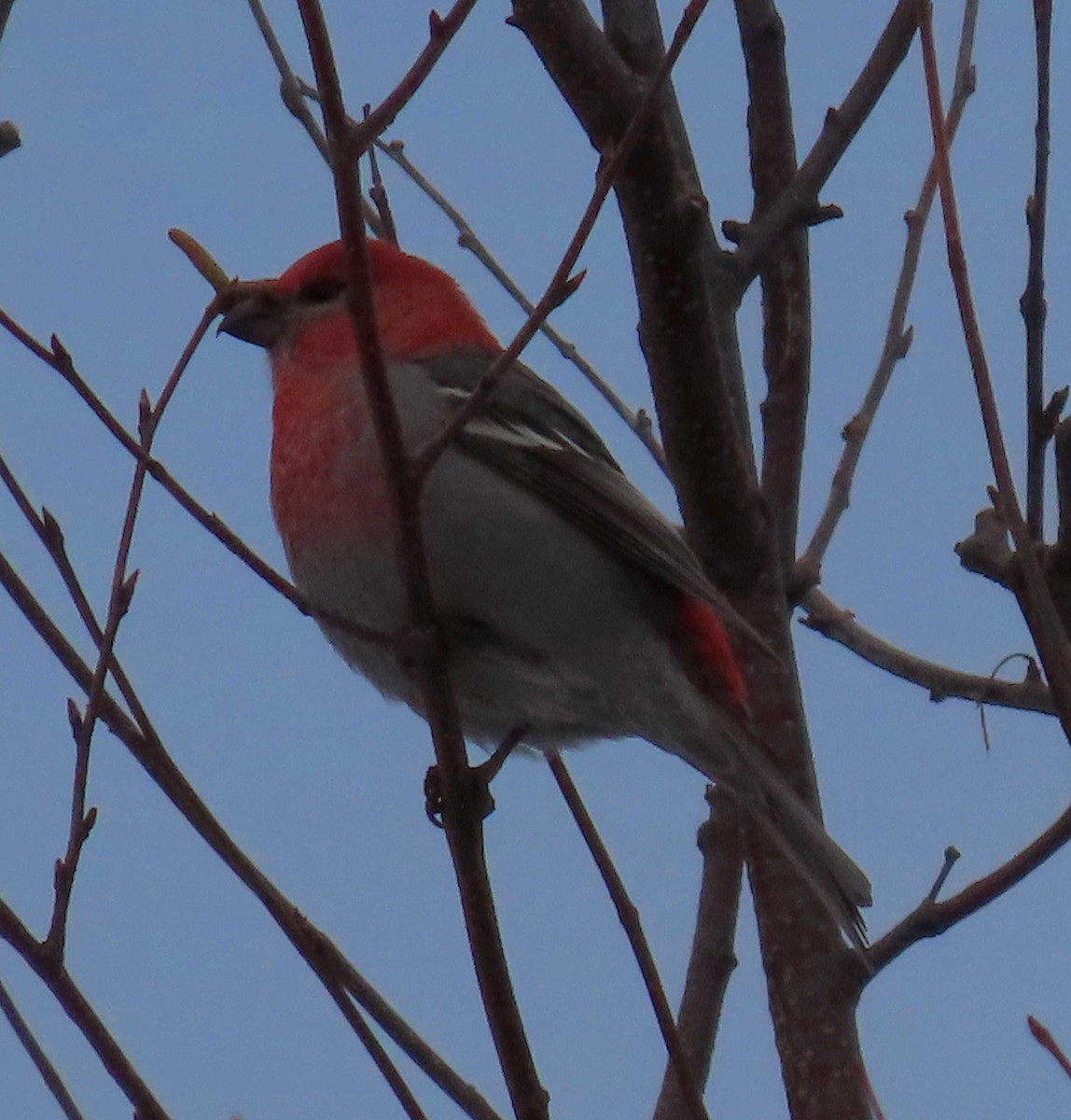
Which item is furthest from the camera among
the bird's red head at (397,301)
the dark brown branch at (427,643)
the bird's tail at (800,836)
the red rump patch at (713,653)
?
the bird's red head at (397,301)

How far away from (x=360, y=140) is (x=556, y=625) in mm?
1557

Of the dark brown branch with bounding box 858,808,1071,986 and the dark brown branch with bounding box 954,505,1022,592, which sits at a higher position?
the dark brown branch with bounding box 954,505,1022,592

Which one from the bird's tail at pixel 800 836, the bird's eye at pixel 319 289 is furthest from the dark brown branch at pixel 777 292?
the bird's eye at pixel 319 289

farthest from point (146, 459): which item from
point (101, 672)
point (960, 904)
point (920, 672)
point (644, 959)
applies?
point (920, 672)

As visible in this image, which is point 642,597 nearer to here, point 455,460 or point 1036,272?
point 455,460

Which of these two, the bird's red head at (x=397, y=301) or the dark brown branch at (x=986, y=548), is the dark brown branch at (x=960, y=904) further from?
the bird's red head at (x=397, y=301)

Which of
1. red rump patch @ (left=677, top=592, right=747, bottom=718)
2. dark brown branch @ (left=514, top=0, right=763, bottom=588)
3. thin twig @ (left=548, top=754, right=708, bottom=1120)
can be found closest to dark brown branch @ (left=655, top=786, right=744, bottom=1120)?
red rump patch @ (left=677, top=592, right=747, bottom=718)

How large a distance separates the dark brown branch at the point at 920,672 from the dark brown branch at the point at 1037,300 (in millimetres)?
1160

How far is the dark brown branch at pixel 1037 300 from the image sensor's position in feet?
6.26

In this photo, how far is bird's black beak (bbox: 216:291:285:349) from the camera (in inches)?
155

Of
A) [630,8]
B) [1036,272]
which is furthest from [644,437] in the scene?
[1036,272]

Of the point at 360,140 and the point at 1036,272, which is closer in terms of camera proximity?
the point at 360,140

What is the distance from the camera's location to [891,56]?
3.17 metres

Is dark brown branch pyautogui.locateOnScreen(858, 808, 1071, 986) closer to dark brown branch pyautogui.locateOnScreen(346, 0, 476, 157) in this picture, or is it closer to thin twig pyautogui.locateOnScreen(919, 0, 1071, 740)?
thin twig pyautogui.locateOnScreen(919, 0, 1071, 740)
